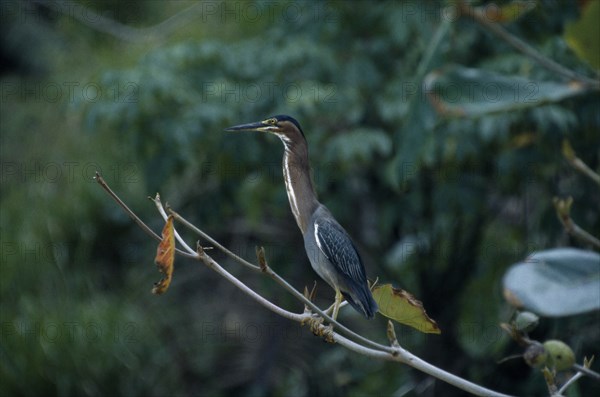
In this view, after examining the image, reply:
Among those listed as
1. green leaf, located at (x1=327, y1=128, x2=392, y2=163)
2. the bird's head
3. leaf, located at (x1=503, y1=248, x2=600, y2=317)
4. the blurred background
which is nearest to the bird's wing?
the bird's head

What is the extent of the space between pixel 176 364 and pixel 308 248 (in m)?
2.72

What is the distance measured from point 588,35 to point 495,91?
0.43 meters

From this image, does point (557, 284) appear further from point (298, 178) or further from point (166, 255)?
point (166, 255)

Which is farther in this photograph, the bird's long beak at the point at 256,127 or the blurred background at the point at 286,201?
the blurred background at the point at 286,201

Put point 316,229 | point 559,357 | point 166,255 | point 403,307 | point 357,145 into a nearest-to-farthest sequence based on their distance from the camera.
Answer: point 166,255 < point 403,307 < point 559,357 < point 316,229 < point 357,145

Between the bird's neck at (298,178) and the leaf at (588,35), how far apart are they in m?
0.94

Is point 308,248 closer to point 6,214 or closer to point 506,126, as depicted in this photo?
point 506,126

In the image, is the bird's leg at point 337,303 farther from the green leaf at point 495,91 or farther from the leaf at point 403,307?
the green leaf at point 495,91

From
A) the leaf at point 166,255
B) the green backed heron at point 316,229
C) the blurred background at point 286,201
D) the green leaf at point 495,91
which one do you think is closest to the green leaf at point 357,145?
the blurred background at point 286,201

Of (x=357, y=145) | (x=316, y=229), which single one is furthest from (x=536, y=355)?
(x=357, y=145)

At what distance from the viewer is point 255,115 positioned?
4047mm

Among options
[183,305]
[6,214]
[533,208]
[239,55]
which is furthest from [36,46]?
[533,208]

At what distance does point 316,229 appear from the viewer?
7.70ft

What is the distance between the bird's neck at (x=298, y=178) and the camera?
2.22 m
